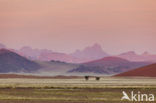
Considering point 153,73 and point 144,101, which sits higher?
point 153,73

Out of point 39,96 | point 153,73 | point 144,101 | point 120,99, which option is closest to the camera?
→ point 144,101

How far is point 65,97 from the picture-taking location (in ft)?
203

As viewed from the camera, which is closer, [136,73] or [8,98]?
[8,98]

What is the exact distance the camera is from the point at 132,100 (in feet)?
186

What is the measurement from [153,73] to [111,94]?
129037 mm

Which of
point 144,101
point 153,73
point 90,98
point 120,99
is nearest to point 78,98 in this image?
point 90,98

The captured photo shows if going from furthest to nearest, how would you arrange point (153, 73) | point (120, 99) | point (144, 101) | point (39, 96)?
point (153, 73), point (39, 96), point (120, 99), point (144, 101)

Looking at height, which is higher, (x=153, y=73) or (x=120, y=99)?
(x=153, y=73)

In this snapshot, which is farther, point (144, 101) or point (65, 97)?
point (65, 97)

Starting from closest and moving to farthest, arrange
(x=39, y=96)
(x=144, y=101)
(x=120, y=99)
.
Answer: (x=144, y=101) < (x=120, y=99) < (x=39, y=96)

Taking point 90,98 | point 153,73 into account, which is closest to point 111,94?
point 90,98

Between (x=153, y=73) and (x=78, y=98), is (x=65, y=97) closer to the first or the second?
(x=78, y=98)

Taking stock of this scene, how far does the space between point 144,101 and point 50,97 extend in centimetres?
1307

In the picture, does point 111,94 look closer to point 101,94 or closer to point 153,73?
point 101,94
